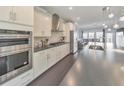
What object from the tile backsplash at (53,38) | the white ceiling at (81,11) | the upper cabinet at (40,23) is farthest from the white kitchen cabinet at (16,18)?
the white ceiling at (81,11)

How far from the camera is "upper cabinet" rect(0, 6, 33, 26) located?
210 cm

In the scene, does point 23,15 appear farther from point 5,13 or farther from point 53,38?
point 53,38

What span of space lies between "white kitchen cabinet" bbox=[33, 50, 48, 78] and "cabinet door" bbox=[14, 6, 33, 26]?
3.13ft

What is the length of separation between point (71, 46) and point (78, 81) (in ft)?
18.8

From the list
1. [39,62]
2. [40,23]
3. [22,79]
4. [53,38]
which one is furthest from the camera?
[53,38]

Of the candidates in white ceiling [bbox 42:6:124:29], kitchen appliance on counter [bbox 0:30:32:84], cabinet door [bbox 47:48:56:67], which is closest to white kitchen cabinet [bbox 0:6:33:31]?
kitchen appliance on counter [bbox 0:30:32:84]

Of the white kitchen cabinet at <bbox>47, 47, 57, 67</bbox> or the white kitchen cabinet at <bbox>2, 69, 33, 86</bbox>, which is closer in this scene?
the white kitchen cabinet at <bbox>2, 69, 33, 86</bbox>

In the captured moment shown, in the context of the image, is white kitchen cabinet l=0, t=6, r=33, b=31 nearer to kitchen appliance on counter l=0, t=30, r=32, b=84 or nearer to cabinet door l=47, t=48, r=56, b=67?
kitchen appliance on counter l=0, t=30, r=32, b=84

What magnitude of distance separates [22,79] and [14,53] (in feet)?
2.17

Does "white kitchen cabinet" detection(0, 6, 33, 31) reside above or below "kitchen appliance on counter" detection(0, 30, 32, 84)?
above

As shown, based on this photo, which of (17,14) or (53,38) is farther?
(53,38)

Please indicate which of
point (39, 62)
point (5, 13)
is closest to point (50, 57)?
point (39, 62)

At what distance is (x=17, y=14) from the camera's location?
98.0 inches
